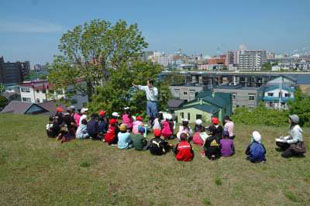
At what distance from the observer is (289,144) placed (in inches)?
265

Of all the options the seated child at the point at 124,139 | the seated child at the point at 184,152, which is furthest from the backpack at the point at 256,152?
the seated child at the point at 124,139

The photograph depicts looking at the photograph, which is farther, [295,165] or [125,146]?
[125,146]

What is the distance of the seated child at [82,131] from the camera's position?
848 cm

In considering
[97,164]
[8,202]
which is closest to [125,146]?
[97,164]

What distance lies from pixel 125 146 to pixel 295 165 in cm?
483

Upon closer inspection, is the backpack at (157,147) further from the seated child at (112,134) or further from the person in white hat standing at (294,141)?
the person in white hat standing at (294,141)

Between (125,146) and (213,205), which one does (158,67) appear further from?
(213,205)

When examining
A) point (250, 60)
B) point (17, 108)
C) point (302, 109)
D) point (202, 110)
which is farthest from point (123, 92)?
point (250, 60)

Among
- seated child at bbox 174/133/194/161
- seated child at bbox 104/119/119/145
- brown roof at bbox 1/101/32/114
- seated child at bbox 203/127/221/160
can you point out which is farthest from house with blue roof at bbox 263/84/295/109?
seated child at bbox 104/119/119/145

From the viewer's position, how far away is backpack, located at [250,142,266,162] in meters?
6.17

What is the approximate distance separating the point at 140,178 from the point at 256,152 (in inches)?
124

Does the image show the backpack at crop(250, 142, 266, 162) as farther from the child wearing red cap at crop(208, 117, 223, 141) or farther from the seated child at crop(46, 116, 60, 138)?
the seated child at crop(46, 116, 60, 138)

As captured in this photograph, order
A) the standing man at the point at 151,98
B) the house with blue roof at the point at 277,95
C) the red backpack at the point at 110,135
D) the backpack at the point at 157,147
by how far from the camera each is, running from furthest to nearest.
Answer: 1. the house with blue roof at the point at 277,95
2. the standing man at the point at 151,98
3. the red backpack at the point at 110,135
4. the backpack at the point at 157,147

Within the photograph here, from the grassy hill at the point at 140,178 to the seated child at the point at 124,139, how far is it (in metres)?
0.23
